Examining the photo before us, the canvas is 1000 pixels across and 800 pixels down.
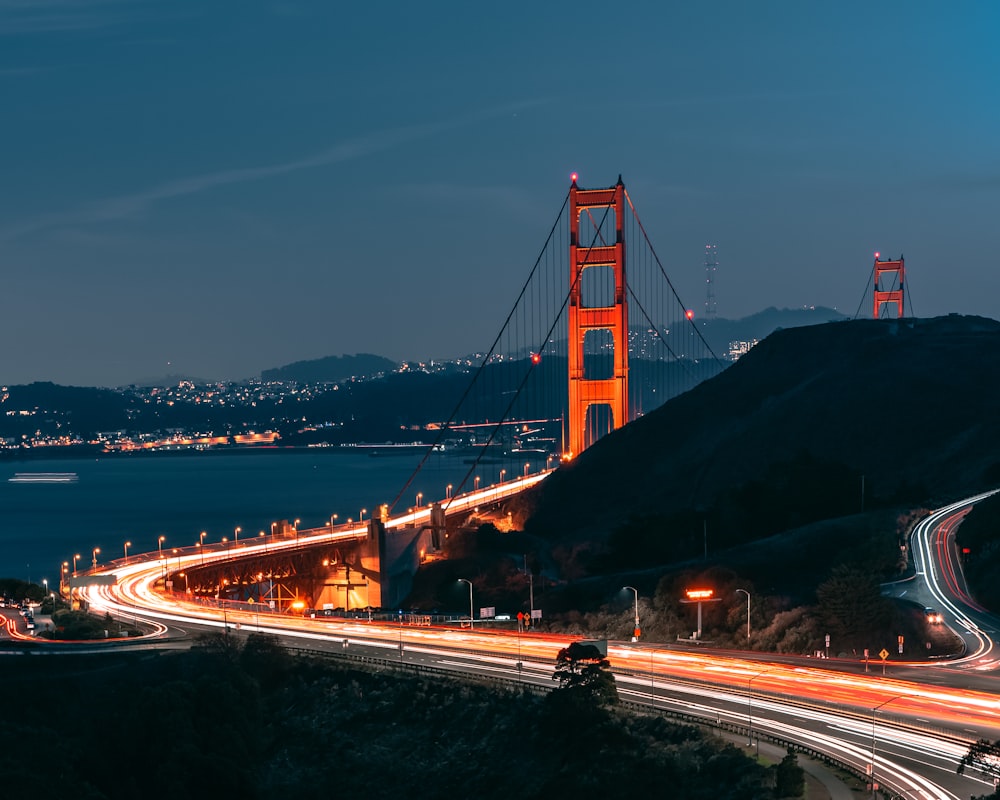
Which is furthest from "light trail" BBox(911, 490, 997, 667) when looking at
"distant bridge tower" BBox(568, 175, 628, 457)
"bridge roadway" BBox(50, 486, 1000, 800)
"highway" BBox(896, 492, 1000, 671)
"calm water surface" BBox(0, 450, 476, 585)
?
"calm water surface" BBox(0, 450, 476, 585)

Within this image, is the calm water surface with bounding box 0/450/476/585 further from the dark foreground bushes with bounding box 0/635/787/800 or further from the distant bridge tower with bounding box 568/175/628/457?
the dark foreground bushes with bounding box 0/635/787/800

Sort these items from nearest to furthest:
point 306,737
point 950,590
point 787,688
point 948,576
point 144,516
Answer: point 787,688 → point 306,737 → point 950,590 → point 948,576 → point 144,516

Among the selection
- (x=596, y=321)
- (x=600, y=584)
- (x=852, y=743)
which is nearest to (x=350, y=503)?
(x=596, y=321)

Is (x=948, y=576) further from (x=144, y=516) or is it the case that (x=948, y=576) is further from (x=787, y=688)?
(x=144, y=516)

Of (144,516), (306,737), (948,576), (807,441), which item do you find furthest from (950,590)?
(144,516)

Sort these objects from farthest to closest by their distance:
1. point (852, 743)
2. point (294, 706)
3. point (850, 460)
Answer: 1. point (850, 460)
2. point (294, 706)
3. point (852, 743)

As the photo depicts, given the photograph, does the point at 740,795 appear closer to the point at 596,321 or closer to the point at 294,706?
the point at 294,706

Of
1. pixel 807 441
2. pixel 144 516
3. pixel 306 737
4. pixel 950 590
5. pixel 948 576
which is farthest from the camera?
pixel 144 516

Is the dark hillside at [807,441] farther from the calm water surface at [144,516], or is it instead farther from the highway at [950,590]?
the calm water surface at [144,516]
